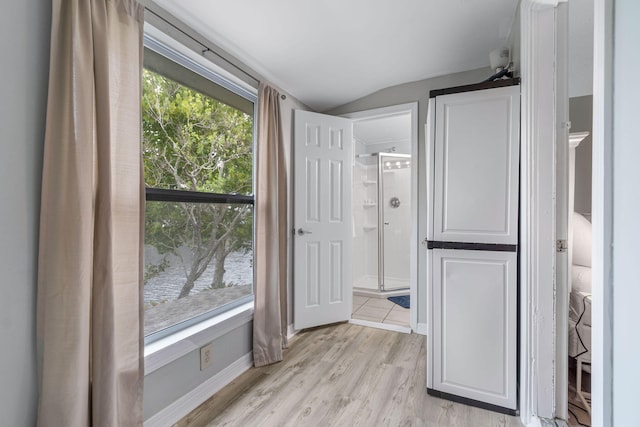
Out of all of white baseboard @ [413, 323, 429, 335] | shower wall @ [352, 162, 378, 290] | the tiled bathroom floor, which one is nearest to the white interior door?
the tiled bathroom floor

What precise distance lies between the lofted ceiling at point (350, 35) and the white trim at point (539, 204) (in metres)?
0.43

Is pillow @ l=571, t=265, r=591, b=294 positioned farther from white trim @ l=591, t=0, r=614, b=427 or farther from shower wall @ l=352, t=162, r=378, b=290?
shower wall @ l=352, t=162, r=378, b=290

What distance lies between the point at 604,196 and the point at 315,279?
7.51ft

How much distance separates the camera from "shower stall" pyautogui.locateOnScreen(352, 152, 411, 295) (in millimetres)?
4180

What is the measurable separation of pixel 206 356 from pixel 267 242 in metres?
0.84

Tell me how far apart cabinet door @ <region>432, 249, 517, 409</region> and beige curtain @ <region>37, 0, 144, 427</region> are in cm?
160

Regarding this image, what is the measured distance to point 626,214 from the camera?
57cm

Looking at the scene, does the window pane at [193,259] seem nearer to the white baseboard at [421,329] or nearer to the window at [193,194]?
the window at [193,194]

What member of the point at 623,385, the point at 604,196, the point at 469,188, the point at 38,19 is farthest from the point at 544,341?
the point at 38,19

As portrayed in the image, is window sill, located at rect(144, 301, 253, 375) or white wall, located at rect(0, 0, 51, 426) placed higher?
white wall, located at rect(0, 0, 51, 426)

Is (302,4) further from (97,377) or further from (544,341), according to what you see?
(544,341)

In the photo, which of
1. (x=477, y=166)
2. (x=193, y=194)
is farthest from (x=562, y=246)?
(x=193, y=194)

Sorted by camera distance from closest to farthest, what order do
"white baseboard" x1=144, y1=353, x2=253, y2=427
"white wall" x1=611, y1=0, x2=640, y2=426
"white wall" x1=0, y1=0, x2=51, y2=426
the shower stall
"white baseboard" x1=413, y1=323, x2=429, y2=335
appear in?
"white wall" x1=611, y1=0, x2=640, y2=426 → "white wall" x1=0, y1=0, x2=51, y2=426 → "white baseboard" x1=144, y1=353, x2=253, y2=427 → "white baseboard" x1=413, y1=323, x2=429, y2=335 → the shower stall

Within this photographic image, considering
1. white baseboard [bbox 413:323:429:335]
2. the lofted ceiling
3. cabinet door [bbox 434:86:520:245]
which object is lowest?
white baseboard [bbox 413:323:429:335]
